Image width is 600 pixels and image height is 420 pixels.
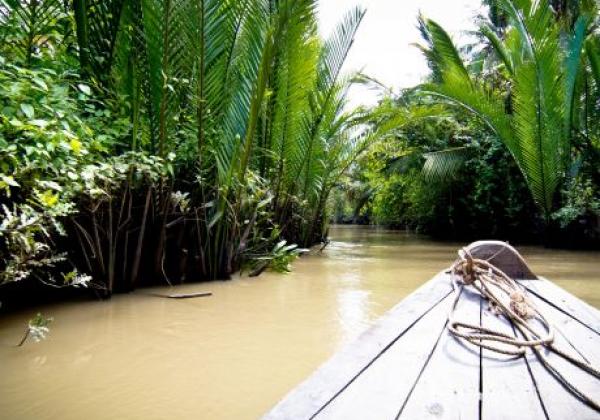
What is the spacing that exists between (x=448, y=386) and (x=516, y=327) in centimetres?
70

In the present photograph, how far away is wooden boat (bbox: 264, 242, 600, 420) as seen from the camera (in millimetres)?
1037

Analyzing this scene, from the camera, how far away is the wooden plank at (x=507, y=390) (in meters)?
1.03

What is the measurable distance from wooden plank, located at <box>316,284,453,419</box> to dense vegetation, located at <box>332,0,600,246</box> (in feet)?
21.4

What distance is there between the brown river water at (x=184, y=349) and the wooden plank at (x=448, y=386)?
743mm

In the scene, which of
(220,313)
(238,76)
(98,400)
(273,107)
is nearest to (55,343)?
(98,400)

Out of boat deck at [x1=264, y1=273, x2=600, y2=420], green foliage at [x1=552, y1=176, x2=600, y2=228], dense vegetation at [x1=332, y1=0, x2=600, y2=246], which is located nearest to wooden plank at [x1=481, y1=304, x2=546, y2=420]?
boat deck at [x1=264, y1=273, x2=600, y2=420]

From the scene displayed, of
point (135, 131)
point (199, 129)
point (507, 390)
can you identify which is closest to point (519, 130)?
point (199, 129)

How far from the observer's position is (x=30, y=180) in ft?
7.68

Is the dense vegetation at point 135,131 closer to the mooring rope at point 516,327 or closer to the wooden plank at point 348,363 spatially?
the wooden plank at point 348,363

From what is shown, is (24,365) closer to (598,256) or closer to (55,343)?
(55,343)

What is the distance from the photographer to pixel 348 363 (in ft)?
4.25

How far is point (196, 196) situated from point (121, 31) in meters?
→ 1.59

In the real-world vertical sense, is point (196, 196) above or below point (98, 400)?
above

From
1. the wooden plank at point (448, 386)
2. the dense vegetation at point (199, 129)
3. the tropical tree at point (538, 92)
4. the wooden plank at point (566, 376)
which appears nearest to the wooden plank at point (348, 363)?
the wooden plank at point (448, 386)
